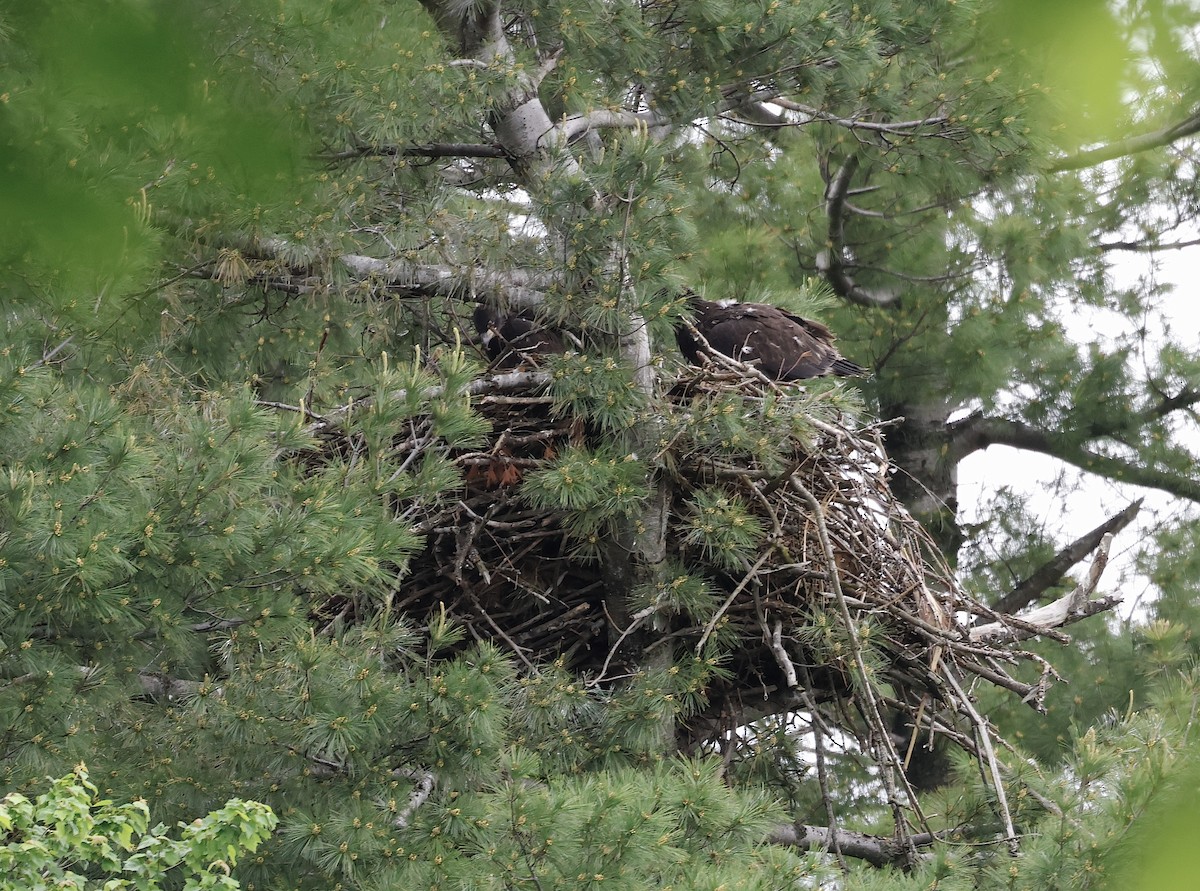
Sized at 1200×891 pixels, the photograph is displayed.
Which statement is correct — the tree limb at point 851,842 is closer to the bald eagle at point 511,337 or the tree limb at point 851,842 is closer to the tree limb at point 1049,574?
the bald eagle at point 511,337

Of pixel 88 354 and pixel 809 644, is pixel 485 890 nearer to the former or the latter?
pixel 809 644

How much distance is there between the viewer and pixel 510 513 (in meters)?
4.69

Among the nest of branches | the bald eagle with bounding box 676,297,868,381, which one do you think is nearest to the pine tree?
the nest of branches

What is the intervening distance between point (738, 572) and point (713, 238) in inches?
119

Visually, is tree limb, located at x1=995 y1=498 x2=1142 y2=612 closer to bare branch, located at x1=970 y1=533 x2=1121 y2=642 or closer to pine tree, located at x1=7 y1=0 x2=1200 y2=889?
pine tree, located at x1=7 y1=0 x2=1200 y2=889

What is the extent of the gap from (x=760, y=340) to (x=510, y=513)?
1.22 metres

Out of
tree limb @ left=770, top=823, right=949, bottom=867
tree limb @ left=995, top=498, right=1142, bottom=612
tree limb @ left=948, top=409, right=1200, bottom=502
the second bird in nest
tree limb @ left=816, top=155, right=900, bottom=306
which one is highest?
tree limb @ left=816, top=155, right=900, bottom=306

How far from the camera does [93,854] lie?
286 centimetres

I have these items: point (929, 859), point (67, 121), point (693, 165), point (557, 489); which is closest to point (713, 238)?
point (693, 165)

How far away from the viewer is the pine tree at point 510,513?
322cm

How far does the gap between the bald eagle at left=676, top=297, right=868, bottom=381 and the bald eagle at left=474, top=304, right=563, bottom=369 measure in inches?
20.8

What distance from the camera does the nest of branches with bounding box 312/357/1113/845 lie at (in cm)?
439

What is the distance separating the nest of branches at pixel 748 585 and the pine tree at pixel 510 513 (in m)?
0.02

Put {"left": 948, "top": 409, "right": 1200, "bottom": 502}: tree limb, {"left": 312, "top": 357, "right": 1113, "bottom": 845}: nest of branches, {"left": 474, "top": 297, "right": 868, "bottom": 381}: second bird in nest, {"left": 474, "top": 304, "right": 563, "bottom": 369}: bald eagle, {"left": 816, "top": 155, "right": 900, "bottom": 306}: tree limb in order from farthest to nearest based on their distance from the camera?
{"left": 948, "top": 409, "right": 1200, "bottom": 502}: tree limb → {"left": 816, "top": 155, "right": 900, "bottom": 306}: tree limb → {"left": 474, "top": 297, "right": 868, "bottom": 381}: second bird in nest → {"left": 474, "top": 304, "right": 563, "bottom": 369}: bald eagle → {"left": 312, "top": 357, "right": 1113, "bottom": 845}: nest of branches
